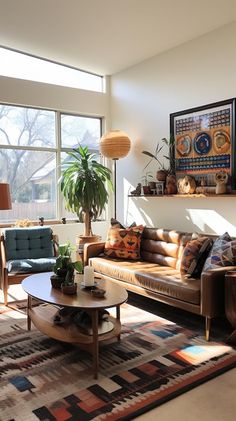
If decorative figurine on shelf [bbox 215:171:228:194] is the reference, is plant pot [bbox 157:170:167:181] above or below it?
above

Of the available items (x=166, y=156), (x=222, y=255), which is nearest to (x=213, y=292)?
(x=222, y=255)

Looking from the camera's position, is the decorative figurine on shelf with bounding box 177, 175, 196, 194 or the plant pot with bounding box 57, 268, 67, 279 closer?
the plant pot with bounding box 57, 268, 67, 279

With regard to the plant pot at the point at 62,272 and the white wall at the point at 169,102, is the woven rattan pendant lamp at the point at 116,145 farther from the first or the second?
the plant pot at the point at 62,272

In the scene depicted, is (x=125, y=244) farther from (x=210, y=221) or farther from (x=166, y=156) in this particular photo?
(x=166, y=156)

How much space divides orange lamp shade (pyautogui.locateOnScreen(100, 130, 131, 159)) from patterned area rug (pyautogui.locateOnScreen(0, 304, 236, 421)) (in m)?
2.63

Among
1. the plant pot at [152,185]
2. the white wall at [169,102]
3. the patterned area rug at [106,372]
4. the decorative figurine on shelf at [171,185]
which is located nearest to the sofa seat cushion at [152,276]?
the patterned area rug at [106,372]

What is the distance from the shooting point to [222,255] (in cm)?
334

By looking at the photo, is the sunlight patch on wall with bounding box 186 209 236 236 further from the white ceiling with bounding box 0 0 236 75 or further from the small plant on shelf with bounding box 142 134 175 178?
the white ceiling with bounding box 0 0 236 75

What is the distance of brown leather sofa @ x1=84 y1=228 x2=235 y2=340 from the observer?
308 cm

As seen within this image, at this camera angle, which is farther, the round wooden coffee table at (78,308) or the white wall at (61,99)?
the white wall at (61,99)

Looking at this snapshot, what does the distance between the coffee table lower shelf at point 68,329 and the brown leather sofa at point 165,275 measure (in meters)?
0.68

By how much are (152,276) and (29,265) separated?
1.44m

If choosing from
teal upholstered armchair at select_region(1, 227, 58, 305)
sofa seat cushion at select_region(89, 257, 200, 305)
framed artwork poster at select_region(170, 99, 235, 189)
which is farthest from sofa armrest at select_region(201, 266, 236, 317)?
teal upholstered armchair at select_region(1, 227, 58, 305)

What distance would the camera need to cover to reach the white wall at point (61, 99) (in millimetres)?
5184
